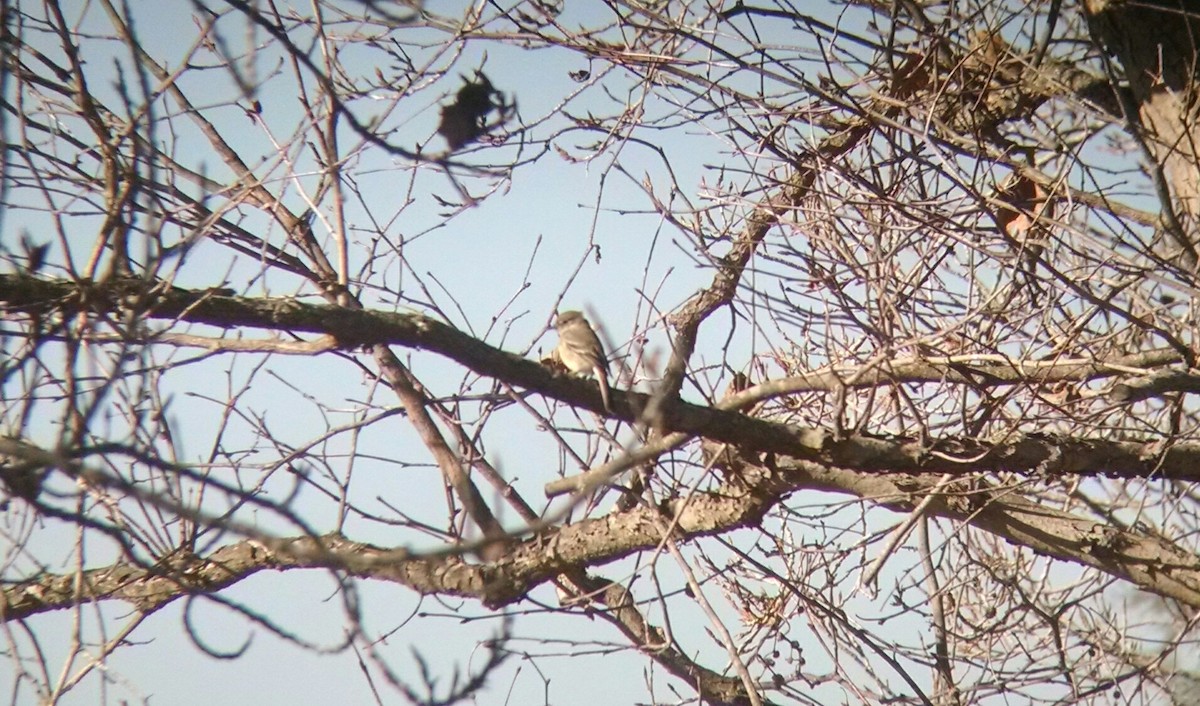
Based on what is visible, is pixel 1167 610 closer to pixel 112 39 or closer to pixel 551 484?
pixel 551 484

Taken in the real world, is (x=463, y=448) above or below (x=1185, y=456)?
above

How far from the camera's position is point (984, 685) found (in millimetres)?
3582

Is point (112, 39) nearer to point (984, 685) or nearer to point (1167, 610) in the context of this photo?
point (984, 685)

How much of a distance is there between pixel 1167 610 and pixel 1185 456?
7.12ft

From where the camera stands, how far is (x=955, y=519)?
3.60m

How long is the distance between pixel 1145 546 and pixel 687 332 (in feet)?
6.21

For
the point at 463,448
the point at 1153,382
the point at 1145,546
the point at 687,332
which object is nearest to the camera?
the point at 1153,382

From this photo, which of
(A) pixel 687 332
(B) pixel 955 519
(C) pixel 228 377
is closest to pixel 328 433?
(C) pixel 228 377

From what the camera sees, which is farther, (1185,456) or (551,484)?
(1185,456)

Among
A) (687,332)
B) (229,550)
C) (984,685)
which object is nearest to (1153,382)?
(984,685)

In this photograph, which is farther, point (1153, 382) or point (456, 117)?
point (1153, 382)

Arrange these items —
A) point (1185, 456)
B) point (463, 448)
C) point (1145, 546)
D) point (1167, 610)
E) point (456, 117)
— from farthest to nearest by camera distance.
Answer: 1. point (1167, 610)
2. point (463, 448)
3. point (1145, 546)
4. point (1185, 456)
5. point (456, 117)

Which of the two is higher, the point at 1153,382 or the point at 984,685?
the point at 1153,382

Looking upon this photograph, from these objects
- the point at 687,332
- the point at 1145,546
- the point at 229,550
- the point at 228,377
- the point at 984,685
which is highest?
the point at 687,332
